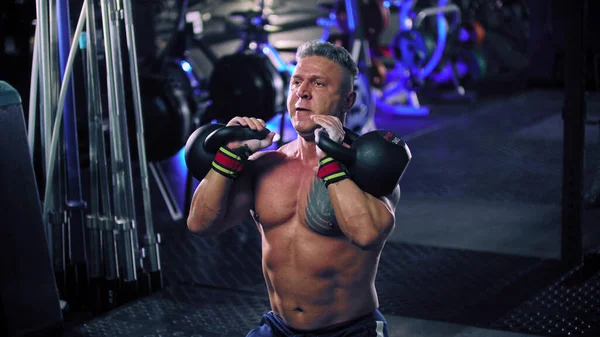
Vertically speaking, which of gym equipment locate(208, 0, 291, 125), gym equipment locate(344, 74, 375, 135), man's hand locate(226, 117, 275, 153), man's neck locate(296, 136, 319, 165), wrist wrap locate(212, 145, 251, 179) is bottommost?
gym equipment locate(344, 74, 375, 135)

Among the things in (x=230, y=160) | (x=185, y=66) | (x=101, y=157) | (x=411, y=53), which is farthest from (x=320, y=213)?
(x=411, y=53)

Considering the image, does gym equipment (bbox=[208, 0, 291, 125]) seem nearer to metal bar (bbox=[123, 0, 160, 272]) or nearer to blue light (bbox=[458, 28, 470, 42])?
metal bar (bbox=[123, 0, 160, 272])

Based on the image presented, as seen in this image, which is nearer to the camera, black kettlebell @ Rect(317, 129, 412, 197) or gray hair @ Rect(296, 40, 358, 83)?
black kettlebell @ Rect(317, 129, 412, 197)

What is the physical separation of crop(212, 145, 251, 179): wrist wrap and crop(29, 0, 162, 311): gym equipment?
150 centimetres

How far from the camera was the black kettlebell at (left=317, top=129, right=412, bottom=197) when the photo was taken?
192 cm

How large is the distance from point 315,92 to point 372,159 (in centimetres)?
28

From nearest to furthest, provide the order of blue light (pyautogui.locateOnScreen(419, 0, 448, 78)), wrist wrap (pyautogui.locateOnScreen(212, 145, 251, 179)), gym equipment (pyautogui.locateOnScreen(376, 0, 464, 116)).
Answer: wrist wrap (pyautogui.locateOnScreen(212, 145, 251, 179)) → gym equipment (pyautogui.locateOnScreen(376, 0, 464, 116)) → blue light (pyautogui.locateOnScreen(419, 0, 448, 78))

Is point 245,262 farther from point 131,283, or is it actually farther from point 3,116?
point 3,116

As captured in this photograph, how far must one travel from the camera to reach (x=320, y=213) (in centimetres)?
208

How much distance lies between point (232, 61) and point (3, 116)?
2945 millimetres

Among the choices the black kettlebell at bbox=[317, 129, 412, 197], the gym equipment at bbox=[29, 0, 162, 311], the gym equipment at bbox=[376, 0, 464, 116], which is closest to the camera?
the black kettlebell at bbox=[317, 129, 412, 197]

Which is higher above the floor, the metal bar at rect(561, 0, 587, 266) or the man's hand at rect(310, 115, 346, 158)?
the man's hand at rect(310, 115, 346, 158)

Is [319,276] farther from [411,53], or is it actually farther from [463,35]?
[463,35]

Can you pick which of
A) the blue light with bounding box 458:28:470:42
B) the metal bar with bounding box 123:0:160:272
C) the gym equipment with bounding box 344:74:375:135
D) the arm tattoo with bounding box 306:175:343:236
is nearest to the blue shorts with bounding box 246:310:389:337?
the arm tattoo with bounding box 306:175:343:236
